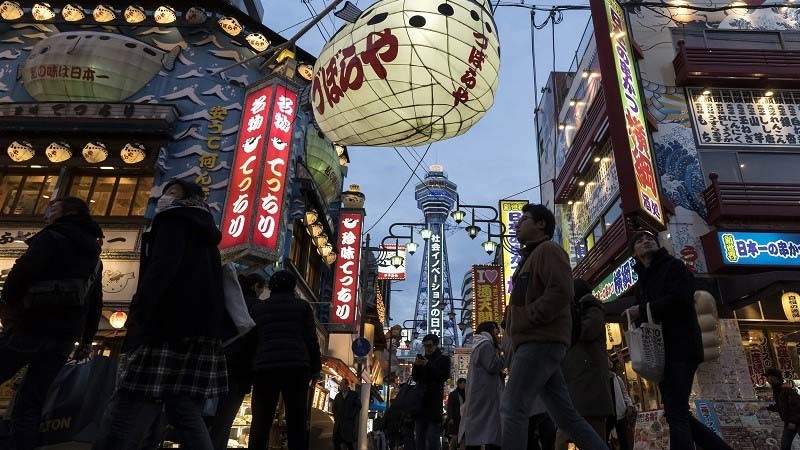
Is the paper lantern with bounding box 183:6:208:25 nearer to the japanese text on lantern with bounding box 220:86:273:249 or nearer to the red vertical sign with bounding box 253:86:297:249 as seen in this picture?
the japanese text on lantern with bounding box 220:86:273:249

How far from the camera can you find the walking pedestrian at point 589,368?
4711mm

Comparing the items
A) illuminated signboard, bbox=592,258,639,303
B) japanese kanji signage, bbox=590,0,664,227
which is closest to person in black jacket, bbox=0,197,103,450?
japanese kanji signage, bbox=590,0,664,227

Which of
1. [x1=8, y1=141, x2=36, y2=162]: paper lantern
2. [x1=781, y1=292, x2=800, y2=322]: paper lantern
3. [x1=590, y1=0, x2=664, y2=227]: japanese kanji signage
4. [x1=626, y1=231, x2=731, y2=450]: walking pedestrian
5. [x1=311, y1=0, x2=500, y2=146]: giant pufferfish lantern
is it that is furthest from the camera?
[x1=8, y1=141, x2=36, y2=162]: paper lantern

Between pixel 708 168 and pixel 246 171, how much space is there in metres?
11.9

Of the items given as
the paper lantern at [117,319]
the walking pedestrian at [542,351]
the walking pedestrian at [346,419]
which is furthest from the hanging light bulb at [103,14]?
the walking pedestrian at [542,351]

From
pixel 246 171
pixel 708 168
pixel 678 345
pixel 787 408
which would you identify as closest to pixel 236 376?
pixel 678 345

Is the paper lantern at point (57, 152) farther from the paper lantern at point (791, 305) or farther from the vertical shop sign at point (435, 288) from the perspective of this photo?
the vertical shop sign at point (435, 288)

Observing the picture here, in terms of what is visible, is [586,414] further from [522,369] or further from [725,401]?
[725,401]

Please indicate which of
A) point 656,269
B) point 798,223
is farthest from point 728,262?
point 656,269

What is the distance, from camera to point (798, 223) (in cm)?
1205

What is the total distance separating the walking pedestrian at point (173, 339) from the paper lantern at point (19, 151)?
43.7 feet

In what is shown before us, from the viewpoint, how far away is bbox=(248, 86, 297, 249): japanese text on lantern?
11367 millimetres

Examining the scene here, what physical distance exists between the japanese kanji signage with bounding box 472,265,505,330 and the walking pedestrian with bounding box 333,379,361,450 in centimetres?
1263

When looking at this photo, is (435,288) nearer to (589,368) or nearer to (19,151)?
(19,151)
